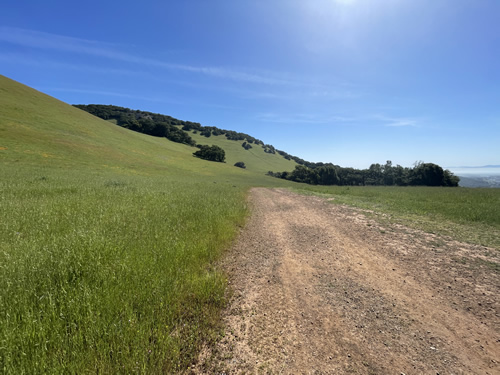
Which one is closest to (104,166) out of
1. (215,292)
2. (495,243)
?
(215,292)

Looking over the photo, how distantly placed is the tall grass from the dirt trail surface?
0.68 m

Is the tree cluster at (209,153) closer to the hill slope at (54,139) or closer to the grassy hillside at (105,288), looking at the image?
the hill slope at (54,139)

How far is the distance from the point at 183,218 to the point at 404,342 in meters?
8.36

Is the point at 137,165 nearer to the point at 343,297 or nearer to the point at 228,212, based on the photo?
the point at 228,212

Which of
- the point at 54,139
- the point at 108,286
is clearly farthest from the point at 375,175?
the point at 54,139

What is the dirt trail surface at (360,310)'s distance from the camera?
3.05 meters

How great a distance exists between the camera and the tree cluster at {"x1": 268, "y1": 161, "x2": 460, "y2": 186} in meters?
73.7

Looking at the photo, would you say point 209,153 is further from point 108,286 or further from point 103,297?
point 103,297

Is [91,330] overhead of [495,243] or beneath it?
beneath

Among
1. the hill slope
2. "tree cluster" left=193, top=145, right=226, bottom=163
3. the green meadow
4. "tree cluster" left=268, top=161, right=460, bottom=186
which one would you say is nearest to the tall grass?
the green meadow

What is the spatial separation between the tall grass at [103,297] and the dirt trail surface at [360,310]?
679 mm

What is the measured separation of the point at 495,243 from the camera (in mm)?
8164

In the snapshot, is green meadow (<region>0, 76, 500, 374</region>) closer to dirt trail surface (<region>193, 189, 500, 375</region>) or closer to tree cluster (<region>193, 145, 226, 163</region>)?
dirt trail surface (<region>193, 189, 500, 375</region>)

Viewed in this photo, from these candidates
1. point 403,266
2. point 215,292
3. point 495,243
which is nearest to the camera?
point 215,292
